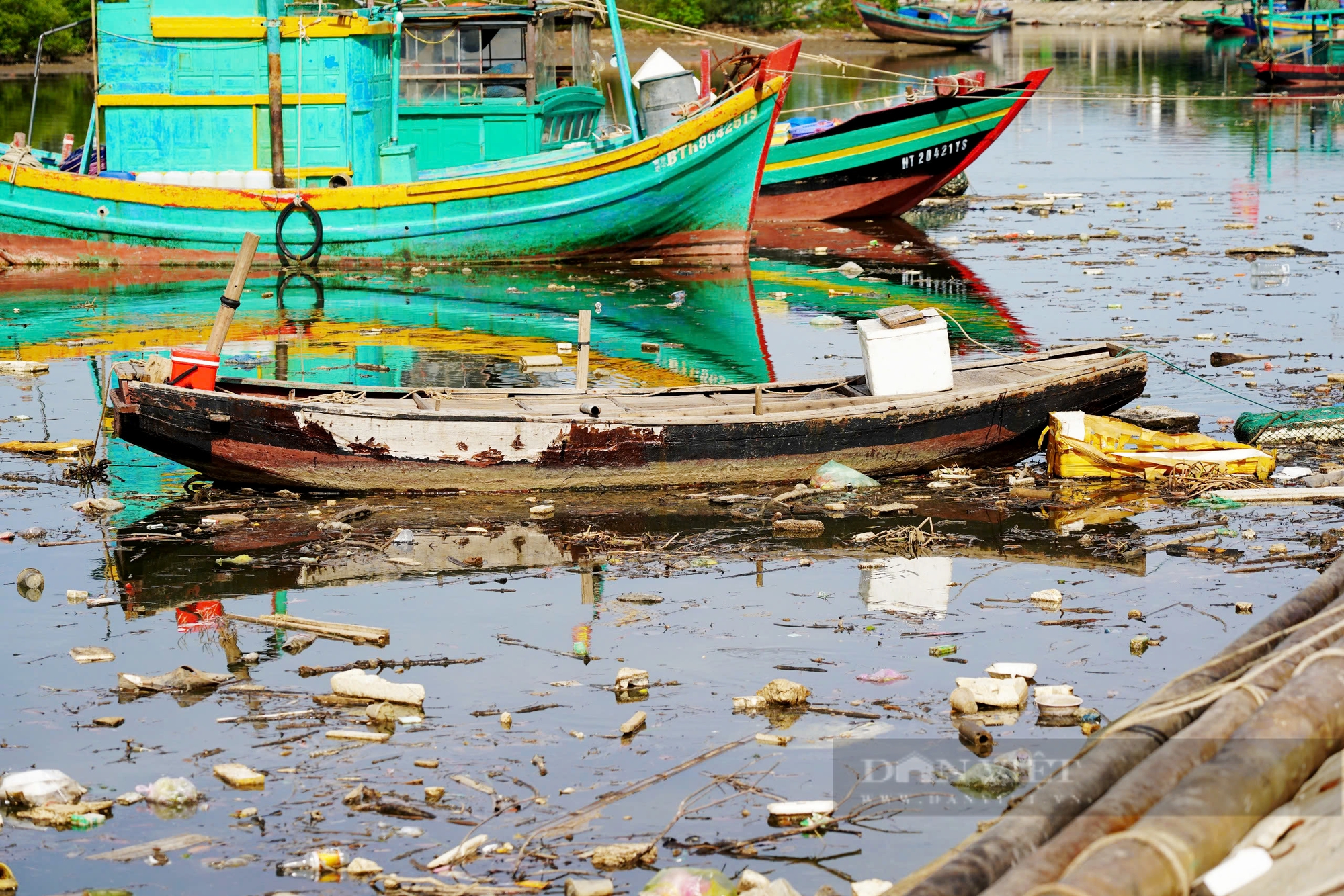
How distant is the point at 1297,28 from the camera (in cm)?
3897

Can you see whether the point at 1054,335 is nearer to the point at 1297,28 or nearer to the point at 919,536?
the point at 919,536

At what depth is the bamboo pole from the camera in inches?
326

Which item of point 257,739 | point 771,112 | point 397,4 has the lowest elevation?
point 257,739

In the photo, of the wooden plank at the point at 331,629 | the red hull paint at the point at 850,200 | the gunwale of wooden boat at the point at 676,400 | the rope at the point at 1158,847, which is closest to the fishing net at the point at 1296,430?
the gunwale of wooden boat at the point at 676,400

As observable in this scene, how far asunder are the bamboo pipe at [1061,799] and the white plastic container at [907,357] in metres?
4.43

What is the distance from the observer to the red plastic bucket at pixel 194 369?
827 centimetres

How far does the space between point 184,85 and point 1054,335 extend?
9.33 meters

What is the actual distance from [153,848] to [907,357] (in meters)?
5.38

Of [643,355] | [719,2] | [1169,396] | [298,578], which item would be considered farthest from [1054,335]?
[719,2]

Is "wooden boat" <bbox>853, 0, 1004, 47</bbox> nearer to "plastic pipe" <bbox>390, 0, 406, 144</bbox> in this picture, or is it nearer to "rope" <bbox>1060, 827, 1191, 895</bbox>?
"plastic pipe" <bbox>390, 0, 406, 144</bbox>

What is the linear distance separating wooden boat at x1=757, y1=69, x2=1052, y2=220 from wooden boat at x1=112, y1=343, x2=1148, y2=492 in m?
10.9

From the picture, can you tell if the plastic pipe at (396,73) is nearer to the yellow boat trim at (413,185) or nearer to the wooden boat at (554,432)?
the yellow boat trim at (413,185)

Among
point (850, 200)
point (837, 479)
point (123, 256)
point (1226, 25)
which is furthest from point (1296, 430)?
point (1226, 25)

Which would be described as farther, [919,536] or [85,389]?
[85,389]
